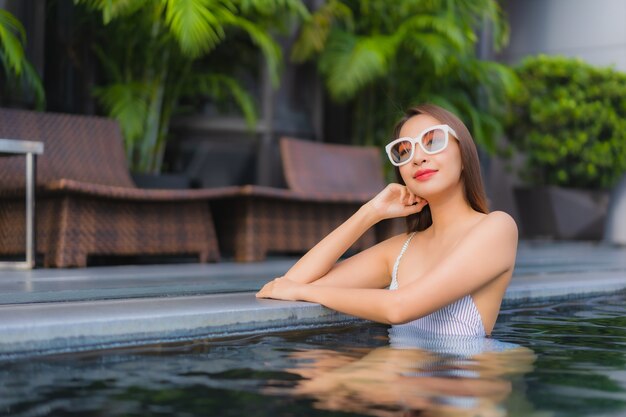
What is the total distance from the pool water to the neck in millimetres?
386

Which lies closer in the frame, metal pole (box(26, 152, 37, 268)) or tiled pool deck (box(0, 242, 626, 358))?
tiled pool deck (box(0, 242, 626, 358))

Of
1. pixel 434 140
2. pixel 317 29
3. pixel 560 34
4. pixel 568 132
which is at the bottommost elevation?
pixel 434 140

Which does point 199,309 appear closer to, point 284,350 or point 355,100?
point 284,350

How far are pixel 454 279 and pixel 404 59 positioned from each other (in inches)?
208

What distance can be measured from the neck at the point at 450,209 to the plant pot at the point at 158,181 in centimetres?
352

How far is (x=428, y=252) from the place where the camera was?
2947mm

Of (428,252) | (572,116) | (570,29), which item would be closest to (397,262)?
(428,252)

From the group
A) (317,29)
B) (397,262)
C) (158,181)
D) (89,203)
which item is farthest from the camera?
(317,29)

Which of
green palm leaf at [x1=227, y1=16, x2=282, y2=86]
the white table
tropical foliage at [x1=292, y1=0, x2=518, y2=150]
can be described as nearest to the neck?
the white table

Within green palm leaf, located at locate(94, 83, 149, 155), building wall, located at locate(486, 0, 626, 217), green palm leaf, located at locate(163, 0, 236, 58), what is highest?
building wall, located at locate(486, 0, 626, 217)

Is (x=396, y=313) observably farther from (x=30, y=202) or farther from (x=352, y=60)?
(x=352, y=60)

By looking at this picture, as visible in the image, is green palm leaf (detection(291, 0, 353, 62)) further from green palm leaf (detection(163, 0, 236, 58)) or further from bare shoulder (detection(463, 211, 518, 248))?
bare shoulder (detection(463, 211, 518, 248))

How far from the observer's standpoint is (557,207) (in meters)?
9.91

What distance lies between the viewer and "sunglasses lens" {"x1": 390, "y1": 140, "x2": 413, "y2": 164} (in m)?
2.80
